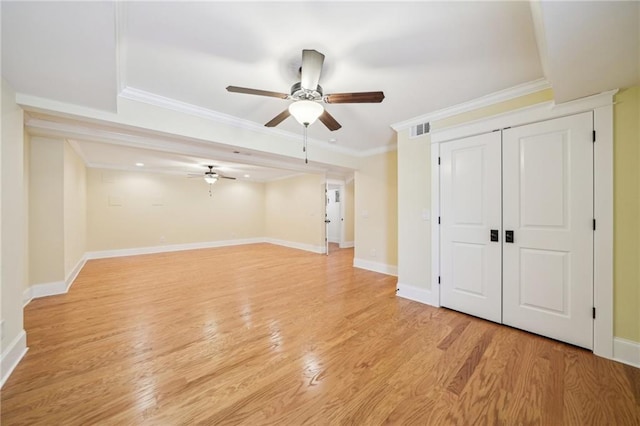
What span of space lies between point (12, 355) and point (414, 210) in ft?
14.0

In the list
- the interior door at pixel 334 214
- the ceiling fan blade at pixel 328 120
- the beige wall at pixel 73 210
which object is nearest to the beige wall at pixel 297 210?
the interior door at pixel 334 214

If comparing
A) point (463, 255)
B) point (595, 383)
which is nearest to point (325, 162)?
point (463, 255)

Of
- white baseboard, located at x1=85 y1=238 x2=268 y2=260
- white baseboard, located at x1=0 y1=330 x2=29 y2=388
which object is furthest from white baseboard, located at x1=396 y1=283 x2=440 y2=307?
white baseboard, located at x1=85 y1=238 x2=268 y2=260

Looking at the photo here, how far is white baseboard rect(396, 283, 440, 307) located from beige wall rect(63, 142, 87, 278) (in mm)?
5289

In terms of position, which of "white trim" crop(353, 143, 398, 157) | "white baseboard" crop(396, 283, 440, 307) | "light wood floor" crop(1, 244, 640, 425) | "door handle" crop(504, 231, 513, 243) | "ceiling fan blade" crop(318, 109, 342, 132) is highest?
"white trim" crop(353, 143, 398, 157)

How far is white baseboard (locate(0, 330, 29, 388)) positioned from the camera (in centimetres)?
175

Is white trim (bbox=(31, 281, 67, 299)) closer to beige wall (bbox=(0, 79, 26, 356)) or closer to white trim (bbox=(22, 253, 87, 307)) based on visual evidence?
white trim (bbox=(22, 253, 87, 307))

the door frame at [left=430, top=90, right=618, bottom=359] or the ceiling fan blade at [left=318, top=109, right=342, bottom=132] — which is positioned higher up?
the ceiling fan blade at [left=318, top=109, right=342, bottom=132]

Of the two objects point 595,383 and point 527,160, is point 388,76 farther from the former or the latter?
point 595,383

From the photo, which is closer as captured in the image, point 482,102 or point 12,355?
point 12,355

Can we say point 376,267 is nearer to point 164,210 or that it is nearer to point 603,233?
point 603,233

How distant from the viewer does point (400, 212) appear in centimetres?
355

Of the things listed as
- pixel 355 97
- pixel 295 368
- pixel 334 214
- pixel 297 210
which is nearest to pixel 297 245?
pixel 297 210

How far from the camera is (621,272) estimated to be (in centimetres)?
201
